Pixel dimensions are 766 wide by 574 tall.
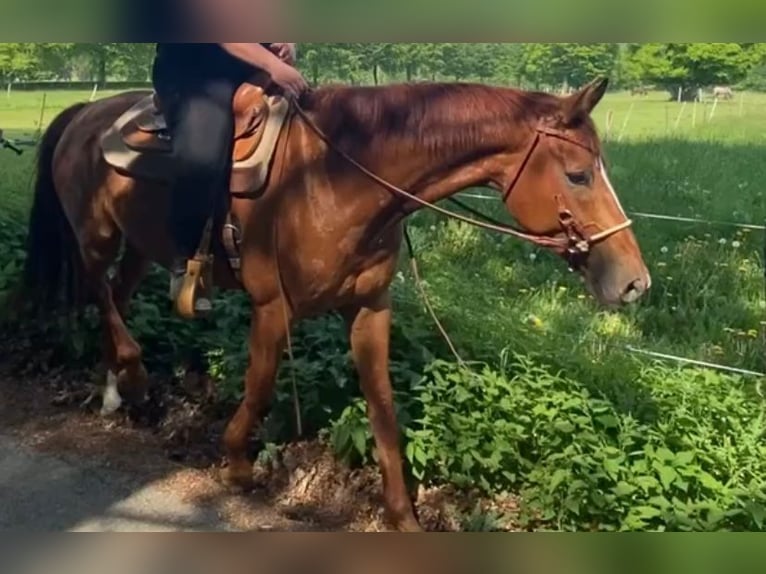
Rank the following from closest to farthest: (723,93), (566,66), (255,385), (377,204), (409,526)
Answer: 1. (377,204)
2. (409,526)
3. (255,385)
4. (566,66)
5. (723,93)

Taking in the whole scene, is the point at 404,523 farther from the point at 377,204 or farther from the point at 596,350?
the point at 596,350

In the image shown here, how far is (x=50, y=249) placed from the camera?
18.2ft

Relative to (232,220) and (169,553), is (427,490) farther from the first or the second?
(169,553)

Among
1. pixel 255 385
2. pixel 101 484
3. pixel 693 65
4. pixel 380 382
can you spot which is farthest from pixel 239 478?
pixel 693 65

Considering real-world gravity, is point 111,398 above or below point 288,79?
below

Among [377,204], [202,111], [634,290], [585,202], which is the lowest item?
[634,290]

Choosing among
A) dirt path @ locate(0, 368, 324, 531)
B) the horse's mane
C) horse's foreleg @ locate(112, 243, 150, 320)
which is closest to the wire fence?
the horse's mane

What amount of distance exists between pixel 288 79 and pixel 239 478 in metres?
1.65

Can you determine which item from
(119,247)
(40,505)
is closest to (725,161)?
(119,247)

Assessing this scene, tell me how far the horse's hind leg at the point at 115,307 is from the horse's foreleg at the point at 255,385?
879mm

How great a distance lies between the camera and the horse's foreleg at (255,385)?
4297 millimetres

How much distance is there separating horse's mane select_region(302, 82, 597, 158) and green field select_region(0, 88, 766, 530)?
1.16 m

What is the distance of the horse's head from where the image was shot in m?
3.66

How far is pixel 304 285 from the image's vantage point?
13.6 ft
